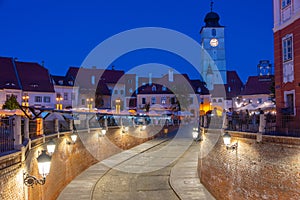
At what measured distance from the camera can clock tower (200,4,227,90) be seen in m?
80.2

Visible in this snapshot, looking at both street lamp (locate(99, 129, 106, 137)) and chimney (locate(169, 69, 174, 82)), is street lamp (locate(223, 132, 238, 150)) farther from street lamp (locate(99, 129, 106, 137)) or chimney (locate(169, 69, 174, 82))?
chimney (locate(169, 69, 174, 82))

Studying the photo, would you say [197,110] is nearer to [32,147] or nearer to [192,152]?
[192,152]

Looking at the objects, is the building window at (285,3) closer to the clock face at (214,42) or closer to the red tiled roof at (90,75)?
the red tiled roof at (90,75)

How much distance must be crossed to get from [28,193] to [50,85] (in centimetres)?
4230

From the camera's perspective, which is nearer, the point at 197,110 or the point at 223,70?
the point at 197,110

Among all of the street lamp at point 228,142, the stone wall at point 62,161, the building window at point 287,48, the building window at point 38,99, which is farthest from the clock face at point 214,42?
the street lamp at point 228,142

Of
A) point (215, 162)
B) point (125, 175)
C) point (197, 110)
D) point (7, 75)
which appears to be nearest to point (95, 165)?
point (125, 175)

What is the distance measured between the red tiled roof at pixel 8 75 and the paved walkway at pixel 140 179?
2413 centimetres

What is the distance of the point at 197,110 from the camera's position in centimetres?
6981

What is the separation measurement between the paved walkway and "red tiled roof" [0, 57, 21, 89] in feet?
79.2

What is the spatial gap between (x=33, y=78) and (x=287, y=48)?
40.1 metres

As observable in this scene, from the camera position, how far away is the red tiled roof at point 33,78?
155 feet

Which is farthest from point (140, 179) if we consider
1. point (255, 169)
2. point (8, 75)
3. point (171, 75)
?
point (171, 75)

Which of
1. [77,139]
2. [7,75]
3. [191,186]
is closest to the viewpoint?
[191,186]
